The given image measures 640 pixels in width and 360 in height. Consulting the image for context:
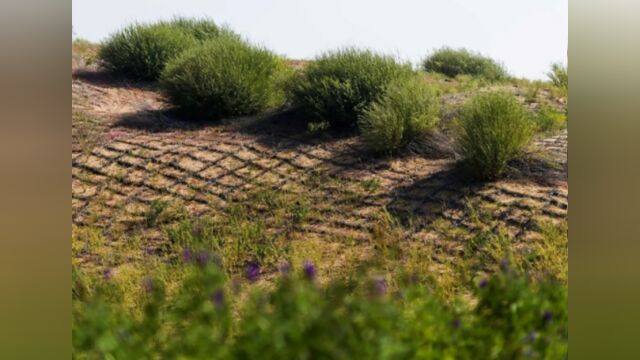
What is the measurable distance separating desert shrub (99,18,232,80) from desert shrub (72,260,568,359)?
6.08m

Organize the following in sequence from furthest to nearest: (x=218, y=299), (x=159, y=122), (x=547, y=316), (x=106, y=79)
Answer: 1. (x=106, y=79)
2. (x=159, y=122)
3. (x=547, y=316)
4. (x=218, y=299)

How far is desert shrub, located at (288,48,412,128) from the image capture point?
6.17 metres

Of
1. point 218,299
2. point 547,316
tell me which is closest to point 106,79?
point 218,299

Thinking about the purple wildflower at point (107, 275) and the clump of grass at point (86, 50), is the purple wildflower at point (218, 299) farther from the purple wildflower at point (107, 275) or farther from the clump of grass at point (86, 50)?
the clump of grass at point (86, 50)

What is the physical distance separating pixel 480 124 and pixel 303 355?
3.52 m

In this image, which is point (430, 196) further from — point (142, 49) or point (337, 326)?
point (142, 49)

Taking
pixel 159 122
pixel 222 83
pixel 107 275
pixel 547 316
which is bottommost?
pixel 107 275

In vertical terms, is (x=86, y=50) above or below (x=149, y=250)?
above

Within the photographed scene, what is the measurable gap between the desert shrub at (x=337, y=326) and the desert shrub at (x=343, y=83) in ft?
11.0

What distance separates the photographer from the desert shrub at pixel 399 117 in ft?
18.3

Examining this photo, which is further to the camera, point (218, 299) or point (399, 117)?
point (399, 117)

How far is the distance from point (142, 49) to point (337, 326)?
7180 millimetres

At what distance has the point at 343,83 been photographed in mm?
6246
